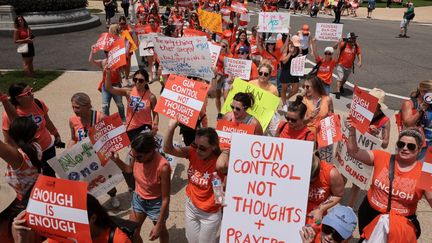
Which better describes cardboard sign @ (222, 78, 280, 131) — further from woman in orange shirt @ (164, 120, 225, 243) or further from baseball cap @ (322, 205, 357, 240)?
baseball cap @ (322, 205, 357, 240)

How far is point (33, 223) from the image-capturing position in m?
2.92

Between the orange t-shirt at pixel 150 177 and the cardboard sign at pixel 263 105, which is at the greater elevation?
the cardboard sign at pixel 263 105

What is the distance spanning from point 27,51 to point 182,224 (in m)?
9.41

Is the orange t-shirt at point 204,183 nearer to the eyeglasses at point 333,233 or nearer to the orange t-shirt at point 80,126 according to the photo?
the eyeglasses at point 333,233

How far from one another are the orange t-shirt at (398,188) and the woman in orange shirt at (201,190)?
1518 millimetres

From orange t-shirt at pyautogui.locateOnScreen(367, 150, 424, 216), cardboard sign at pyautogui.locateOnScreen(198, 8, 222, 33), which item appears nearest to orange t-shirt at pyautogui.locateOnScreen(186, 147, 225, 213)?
orange t-shirt at pyautogui.locateOnScreen(367, 150, 424, 216)

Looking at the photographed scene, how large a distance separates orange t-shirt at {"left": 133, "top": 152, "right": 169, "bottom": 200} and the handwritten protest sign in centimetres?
188

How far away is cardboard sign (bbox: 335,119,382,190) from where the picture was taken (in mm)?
4660

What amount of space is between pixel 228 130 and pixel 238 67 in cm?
332

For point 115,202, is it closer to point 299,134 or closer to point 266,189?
point 299,134

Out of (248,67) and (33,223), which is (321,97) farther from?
(33,223)

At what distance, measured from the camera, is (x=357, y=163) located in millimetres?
4719

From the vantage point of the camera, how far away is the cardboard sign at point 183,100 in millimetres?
4637

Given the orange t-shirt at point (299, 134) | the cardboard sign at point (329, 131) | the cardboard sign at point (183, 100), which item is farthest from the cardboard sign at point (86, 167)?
the cardboard sign at point (329, 131)
